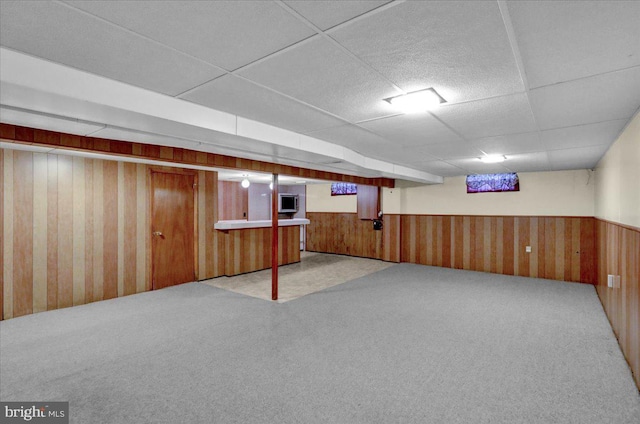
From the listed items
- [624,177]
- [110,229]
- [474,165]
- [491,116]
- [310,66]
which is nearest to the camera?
[310,66]

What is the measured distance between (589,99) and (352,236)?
24.1 feet

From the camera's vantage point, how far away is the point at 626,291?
293cm

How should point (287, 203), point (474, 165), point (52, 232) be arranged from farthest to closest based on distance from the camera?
point (287, 203) < point (474, 165) < point (52, 232)

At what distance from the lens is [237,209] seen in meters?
9.27

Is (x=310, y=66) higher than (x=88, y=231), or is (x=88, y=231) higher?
(x=310, y=66)

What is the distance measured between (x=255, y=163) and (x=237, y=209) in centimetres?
495

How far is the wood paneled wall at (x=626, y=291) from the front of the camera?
99.1 inches

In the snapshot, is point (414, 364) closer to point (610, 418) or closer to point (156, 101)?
point (610, 418)

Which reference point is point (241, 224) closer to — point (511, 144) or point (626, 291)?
point (511, 144)

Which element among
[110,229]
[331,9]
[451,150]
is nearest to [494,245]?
[451,150]

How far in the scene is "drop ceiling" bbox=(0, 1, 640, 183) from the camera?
130 cm

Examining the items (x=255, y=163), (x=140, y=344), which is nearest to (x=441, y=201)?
(x=255, y=163)

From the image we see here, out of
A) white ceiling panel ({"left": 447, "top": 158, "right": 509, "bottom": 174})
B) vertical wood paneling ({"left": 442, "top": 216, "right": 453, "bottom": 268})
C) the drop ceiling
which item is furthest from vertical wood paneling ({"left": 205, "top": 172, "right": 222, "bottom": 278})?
vertical wood paneling ({"left": 442, "top": 216, "right": 453, "bottom": 268})

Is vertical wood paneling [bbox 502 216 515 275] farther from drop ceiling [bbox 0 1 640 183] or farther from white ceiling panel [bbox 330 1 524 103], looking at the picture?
white ceiling panel [bbox 330 1 524 103]
